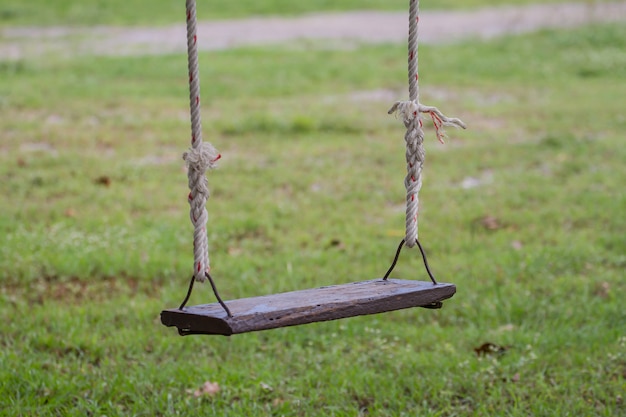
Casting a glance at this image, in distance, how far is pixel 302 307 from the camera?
274cm

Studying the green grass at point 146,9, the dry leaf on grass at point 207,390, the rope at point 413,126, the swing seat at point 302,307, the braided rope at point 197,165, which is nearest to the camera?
the swing seat at point 302,307

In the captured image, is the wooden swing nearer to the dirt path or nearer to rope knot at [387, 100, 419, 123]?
rope knot at [387, 100, 419, 123]

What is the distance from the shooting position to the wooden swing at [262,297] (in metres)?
2.66

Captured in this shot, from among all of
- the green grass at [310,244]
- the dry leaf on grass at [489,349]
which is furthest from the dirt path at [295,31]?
the dry leaf on grass at [489,349]

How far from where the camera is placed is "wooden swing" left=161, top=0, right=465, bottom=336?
266 cm

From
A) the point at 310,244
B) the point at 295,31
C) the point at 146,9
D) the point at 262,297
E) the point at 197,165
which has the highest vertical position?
the point at 146,9

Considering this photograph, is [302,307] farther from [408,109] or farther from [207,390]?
[207,390]

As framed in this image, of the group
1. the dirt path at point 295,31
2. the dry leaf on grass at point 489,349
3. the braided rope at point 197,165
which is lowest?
A: the dry leaf on grass at point 489,349

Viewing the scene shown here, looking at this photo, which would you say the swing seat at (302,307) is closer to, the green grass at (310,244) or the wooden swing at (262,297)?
the wooden swing at (262,297)

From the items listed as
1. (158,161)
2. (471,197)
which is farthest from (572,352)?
(158,161)

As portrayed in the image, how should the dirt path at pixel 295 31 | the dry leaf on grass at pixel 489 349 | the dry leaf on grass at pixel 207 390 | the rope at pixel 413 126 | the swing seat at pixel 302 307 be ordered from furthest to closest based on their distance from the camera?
1. the dirt path at pixel 295 31
2. the dry leaf on grass at pixel 489 349
3. the dry leaf on grass at pixel 207 390
4. the rope at pixel 413 126
5. the swing seat at pixel 302 307

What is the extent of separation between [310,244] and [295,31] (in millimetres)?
12285

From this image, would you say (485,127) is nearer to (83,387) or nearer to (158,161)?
(158,161)

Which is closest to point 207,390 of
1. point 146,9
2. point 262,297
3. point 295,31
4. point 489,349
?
point 262,297
